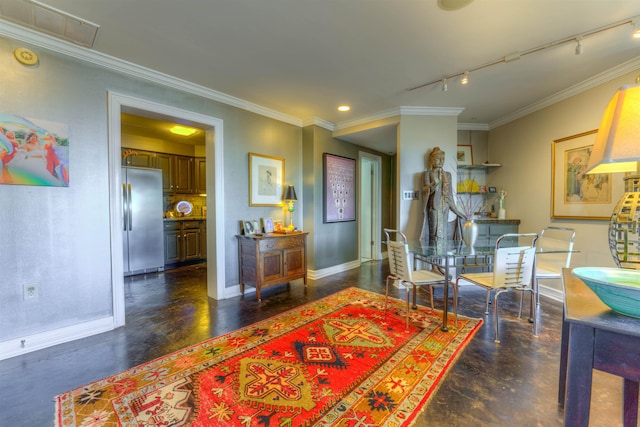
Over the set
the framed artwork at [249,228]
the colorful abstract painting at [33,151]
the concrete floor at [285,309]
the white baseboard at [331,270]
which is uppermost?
the colorful abstract painting at [33,151]

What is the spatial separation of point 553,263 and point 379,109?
9.09ft

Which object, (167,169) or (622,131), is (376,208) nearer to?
(167,169)

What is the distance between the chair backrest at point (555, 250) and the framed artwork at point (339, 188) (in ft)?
8.89

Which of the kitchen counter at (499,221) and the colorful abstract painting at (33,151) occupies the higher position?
the colorful abstract painting at (33,151)

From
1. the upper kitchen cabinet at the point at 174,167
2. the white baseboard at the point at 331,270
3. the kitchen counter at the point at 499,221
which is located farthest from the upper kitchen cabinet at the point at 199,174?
the kitchen counter at the point at 499,221

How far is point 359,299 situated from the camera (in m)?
3.24

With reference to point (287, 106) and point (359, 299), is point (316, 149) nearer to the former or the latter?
point (287, 106)

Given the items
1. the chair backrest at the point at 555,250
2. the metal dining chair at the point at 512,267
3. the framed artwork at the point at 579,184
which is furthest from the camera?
the framed artwork at the point at 579,184

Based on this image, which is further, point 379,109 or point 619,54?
point 379,109

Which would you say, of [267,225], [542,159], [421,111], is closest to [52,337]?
[267,225]

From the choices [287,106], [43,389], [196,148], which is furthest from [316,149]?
[43,389]

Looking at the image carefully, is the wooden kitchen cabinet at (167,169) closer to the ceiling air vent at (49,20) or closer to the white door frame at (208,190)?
the white door frame at (208,190)

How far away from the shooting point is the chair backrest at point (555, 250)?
7.81 ft

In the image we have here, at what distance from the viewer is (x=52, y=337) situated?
2.18 metres
